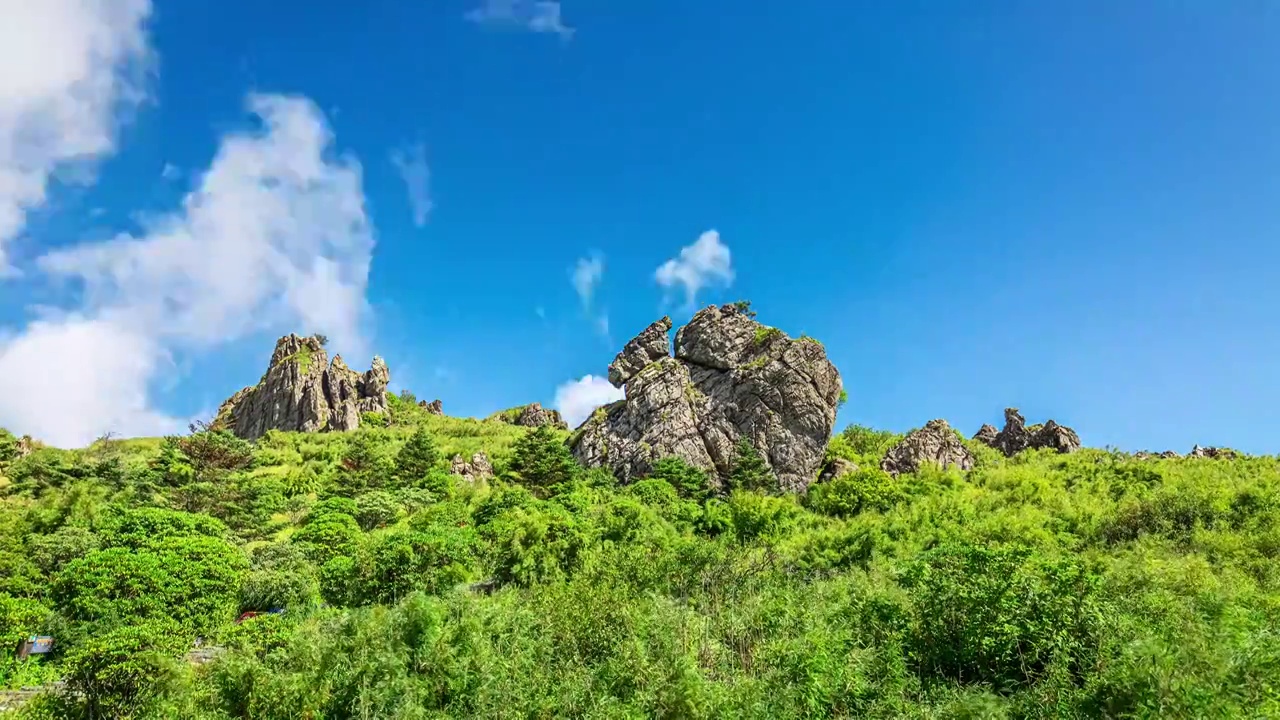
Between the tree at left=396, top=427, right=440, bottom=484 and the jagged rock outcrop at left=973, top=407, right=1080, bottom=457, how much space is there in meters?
48.6

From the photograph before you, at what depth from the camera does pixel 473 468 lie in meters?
56.2

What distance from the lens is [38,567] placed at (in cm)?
2847

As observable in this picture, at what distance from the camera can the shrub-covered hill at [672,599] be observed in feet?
47.1

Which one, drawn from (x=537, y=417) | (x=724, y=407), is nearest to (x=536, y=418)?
(x=537, y=417)

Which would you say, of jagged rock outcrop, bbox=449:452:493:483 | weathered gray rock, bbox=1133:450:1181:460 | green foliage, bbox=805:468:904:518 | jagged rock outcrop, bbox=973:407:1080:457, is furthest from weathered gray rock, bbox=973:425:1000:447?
jagged rock outcrop, bbox=449:452:493:483

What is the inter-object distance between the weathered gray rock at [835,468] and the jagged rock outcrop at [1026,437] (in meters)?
17.3

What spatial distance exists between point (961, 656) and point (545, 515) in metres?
20.1

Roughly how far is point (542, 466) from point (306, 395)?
53.3 m

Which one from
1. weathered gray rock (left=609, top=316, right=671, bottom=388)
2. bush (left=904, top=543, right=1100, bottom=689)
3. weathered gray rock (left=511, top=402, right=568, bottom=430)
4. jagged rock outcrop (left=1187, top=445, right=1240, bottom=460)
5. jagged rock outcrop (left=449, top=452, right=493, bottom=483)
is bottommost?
bush (left=904, top=543, right=1100, bottom=689)

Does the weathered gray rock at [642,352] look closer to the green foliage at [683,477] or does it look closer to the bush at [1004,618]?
the green foliage at [683,477]

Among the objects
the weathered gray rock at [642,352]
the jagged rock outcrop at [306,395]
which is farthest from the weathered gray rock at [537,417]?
the weathered gray rock at [642,352]

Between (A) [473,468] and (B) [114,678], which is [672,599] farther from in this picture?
(A) [473,468]

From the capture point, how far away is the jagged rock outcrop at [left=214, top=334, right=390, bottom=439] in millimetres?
88562

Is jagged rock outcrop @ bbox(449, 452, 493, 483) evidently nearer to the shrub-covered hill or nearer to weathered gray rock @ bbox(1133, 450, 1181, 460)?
the shrub-covered hill
